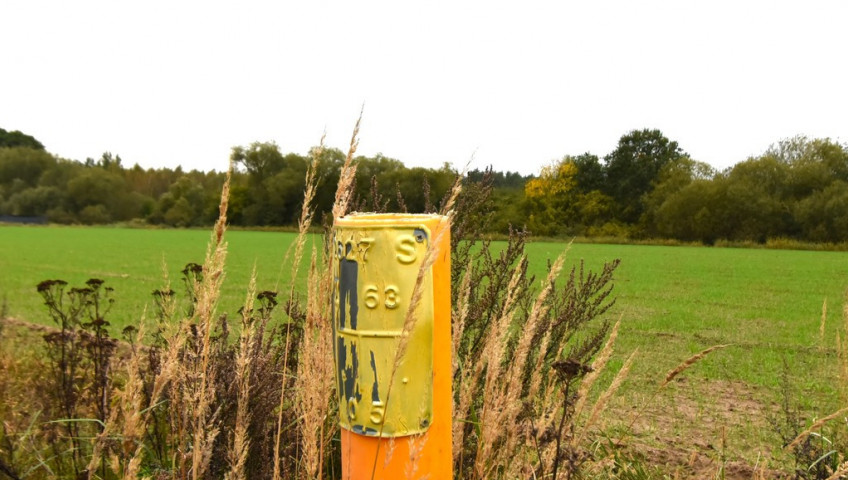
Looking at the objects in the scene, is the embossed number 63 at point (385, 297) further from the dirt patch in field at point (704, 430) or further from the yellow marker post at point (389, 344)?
the dirt patch in field at point (704, 430)

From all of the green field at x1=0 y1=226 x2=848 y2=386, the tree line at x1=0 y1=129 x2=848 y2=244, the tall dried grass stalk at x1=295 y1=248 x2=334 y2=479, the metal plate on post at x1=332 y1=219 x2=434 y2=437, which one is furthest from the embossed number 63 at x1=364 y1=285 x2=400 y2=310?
the tree line at x1=0 y1=129 x2=848 y2=244

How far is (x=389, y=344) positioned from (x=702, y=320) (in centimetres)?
1088

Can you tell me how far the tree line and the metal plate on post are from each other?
24848mm

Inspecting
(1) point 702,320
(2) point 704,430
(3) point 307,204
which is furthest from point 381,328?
(1) point 702,320

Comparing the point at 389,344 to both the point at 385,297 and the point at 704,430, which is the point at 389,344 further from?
the point at 704,430

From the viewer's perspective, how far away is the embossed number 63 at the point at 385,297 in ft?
5.20

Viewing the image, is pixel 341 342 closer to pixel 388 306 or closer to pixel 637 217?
pixel 388 306

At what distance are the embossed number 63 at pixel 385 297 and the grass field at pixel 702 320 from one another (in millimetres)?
464

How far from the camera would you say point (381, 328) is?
5.20 ft

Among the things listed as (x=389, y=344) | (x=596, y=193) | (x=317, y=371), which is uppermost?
(x=596, y=193)

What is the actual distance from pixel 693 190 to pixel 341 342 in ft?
154

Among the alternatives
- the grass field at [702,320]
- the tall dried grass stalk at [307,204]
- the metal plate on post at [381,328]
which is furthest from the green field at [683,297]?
the metal plate on post at [381,328]

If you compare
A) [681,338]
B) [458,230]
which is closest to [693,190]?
[681,338]

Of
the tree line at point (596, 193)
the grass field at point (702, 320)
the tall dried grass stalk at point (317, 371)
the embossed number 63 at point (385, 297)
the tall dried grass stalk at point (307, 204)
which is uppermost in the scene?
the tree line at point (596, 193)
